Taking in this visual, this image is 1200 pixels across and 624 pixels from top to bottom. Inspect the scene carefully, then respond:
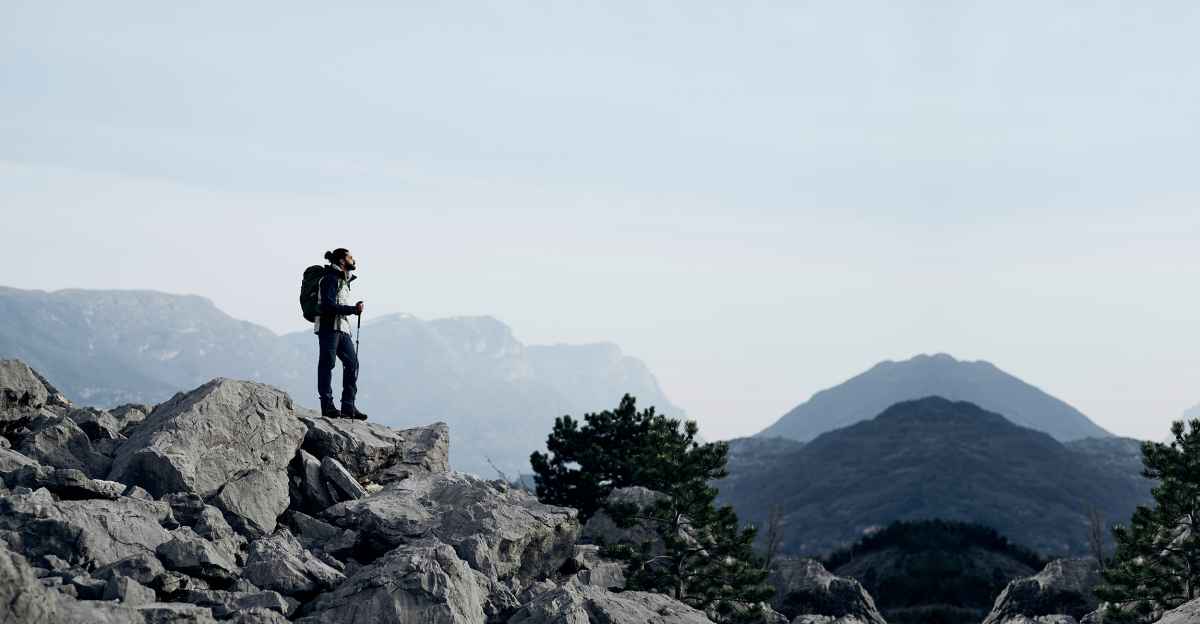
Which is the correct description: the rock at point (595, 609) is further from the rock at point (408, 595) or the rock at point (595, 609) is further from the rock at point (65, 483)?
the rock at point (65, 483)

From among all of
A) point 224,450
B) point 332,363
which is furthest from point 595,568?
point 224,450

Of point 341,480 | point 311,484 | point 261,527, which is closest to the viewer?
point 261,527

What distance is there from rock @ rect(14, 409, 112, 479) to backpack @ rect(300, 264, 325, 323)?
623cm

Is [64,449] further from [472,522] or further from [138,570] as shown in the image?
[472,522]

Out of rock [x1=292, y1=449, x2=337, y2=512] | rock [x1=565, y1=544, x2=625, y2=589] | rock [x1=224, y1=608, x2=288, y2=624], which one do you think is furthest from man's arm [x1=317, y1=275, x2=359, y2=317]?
rock [x1=224, y1=608, x2=288, y2=624]

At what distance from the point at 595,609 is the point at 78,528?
9.51 meters

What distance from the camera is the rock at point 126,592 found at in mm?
17234

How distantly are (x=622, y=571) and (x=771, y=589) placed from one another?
20.4ft

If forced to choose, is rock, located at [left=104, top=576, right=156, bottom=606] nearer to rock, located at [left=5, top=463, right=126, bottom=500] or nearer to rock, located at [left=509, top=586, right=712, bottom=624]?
rock, located at [left=5, top=463, right=126, bottom=500]

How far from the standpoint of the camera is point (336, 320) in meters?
28.7

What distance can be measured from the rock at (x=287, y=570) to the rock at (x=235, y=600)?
892mm

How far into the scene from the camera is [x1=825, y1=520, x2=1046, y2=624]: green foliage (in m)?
78.8

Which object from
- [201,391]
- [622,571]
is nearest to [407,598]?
[201,391]

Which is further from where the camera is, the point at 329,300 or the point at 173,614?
the point at 329,300
